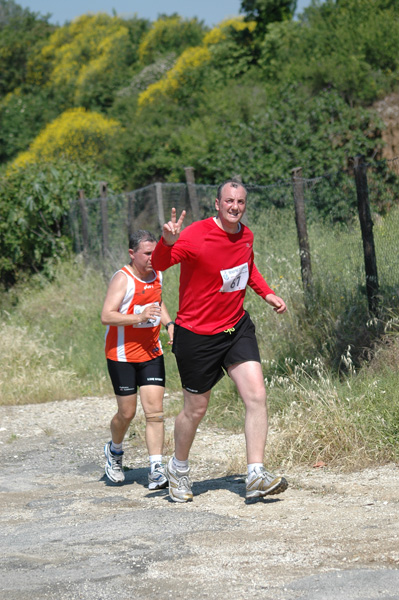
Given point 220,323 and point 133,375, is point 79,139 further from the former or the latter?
point 220,323

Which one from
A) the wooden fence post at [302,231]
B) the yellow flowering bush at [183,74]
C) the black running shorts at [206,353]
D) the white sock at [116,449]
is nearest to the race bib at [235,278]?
the black running shorts at [206,353]

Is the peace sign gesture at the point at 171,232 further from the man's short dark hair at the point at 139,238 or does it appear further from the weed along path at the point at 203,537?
the weed along path at the point at 203,537

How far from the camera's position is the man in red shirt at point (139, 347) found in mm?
5926

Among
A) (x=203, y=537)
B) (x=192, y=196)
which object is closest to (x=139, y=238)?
(x=203, y=537)

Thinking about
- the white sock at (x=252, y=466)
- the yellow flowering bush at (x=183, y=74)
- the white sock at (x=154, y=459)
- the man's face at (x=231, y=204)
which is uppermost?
the yellow flowering bush at (x=183, y=74)

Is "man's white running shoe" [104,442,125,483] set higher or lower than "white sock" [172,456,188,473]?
lower

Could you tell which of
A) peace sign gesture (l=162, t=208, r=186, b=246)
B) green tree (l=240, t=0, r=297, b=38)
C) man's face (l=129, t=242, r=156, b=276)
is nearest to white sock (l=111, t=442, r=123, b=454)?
man's face (l=129, t=242, r=156, b=276)

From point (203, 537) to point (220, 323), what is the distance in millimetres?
1336

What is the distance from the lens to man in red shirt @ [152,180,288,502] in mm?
5016

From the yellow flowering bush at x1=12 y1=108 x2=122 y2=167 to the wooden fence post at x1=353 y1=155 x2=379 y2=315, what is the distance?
70.0 ft

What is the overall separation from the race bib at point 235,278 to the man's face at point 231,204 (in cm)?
28

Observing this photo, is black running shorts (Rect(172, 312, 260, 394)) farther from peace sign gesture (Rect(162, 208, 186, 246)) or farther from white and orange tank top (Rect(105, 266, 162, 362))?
white and orange tank top (Rect(105, 266, 162, 362))

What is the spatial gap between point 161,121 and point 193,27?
20.4 meters

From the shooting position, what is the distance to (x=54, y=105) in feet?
126
